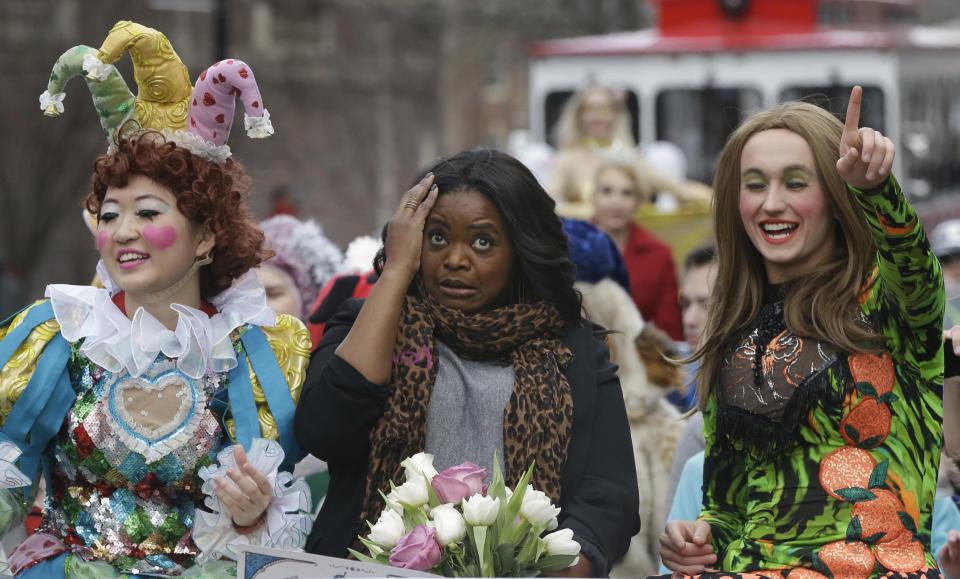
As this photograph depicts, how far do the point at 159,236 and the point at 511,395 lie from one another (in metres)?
1.00

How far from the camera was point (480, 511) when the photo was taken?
3.10m

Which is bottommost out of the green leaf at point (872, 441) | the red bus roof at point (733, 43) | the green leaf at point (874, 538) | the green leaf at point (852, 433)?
the green leaf at point (874, 538)

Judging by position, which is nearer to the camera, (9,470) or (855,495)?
(855,495)

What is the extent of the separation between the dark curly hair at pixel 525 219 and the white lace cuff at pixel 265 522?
2.07 feet

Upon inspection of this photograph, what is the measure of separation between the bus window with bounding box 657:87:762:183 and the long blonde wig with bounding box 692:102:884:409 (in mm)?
8150

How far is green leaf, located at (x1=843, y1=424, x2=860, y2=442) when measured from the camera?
3473mm

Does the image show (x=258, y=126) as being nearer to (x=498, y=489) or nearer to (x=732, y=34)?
(x=498, y=489)

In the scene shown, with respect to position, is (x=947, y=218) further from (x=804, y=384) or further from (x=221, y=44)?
(x=804, y=384)

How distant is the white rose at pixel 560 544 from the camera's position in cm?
319

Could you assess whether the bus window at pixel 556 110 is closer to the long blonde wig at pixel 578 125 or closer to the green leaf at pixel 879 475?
the long blonde wig at pixel 578 125

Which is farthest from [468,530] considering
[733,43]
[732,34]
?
[732,34]

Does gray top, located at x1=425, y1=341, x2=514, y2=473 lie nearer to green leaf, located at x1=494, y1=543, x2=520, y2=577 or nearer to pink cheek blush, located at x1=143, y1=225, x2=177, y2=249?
green leaf, located at x1=494, y1=543, x2=520, y2=577

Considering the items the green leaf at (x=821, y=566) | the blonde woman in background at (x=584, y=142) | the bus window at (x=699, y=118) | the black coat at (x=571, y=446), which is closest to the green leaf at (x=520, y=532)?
the black coat at (x=571, y=446)

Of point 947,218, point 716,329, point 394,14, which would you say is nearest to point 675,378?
point 716,329
